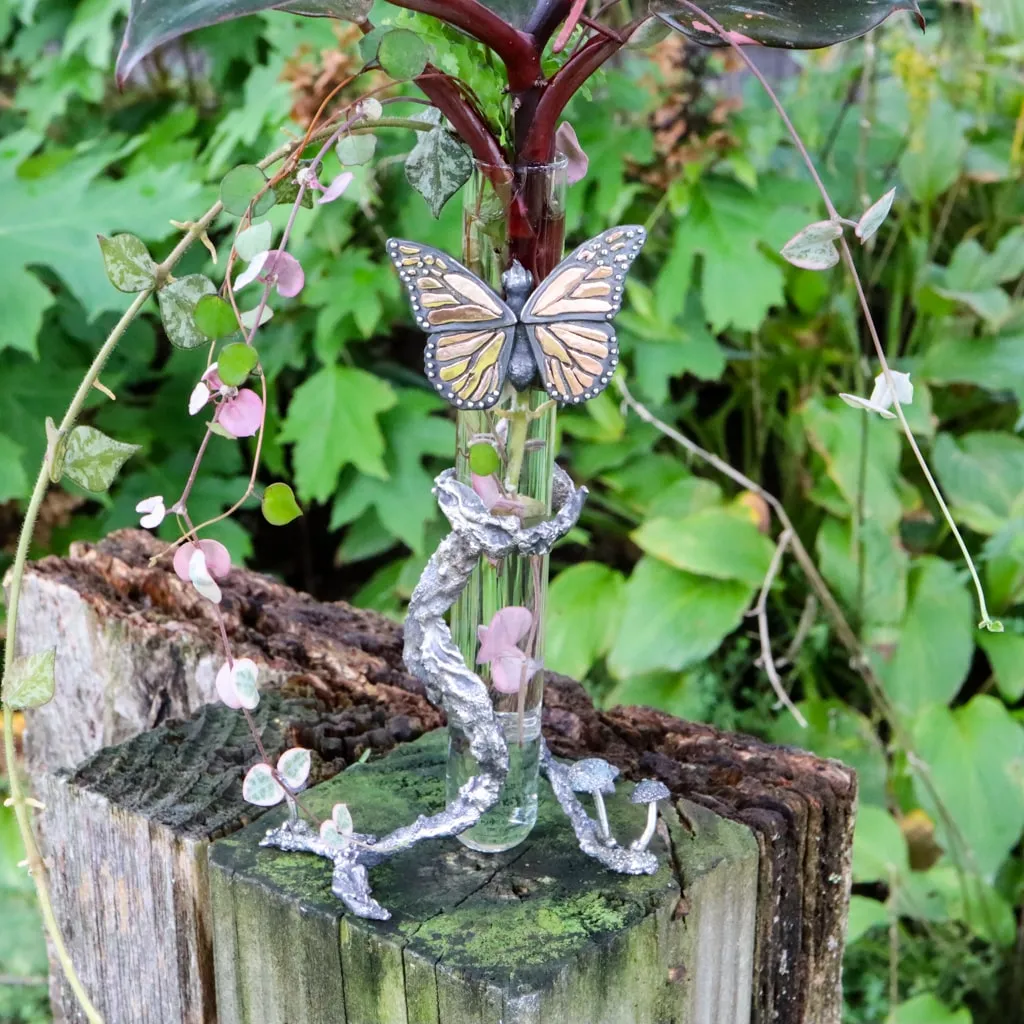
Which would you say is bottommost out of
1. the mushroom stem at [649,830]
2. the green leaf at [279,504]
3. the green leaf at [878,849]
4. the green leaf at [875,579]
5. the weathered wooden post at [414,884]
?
the green leaf at [878,849]

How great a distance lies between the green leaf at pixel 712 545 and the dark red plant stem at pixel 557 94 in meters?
1.20

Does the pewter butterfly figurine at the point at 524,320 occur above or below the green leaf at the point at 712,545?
above

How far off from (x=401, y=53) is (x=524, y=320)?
150mm

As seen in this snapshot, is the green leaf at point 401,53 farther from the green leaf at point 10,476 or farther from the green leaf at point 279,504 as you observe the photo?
the green leaf at point 10,476

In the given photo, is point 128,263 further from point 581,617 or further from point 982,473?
point 982,473

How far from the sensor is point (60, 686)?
3.90 ft

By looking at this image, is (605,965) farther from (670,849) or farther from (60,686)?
(60,686)

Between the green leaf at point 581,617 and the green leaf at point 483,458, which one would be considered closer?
the green leaf at point 483,458

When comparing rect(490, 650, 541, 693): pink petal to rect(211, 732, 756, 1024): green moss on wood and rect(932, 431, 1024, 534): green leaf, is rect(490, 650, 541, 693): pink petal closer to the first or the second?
rect(211, 732, 756, 1024): green moss on wood


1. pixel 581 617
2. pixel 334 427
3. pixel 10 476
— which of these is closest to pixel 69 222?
pixel 10 476

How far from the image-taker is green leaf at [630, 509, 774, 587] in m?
1.81

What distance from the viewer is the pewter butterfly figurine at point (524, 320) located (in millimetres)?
633

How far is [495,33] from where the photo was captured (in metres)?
0.62

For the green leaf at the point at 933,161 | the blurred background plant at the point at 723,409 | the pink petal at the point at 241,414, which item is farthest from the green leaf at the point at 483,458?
the green leaf at the point at 933,161
